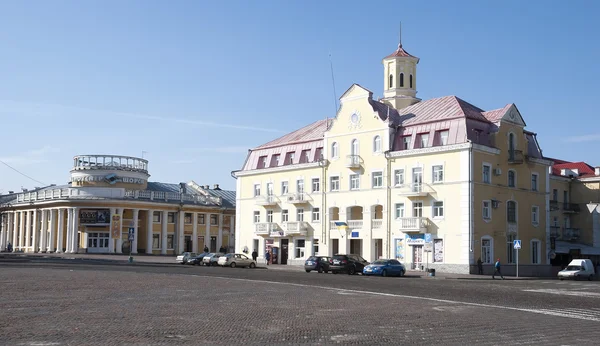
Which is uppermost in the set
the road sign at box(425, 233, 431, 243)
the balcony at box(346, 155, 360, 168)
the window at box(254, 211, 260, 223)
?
the balcony at box(346, 155, 360, 168)

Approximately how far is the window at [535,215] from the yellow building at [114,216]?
45191mm

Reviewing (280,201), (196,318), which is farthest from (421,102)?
(196,318)

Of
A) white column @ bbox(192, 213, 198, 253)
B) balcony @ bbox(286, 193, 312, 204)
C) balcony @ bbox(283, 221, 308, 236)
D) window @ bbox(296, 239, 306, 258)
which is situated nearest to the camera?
balcony @ bbox(283, 221, 308, 236)

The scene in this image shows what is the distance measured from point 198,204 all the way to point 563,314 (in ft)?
247

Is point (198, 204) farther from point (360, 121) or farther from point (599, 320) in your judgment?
point (599, 320)

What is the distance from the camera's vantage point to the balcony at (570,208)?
227 feet

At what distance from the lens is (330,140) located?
208ft

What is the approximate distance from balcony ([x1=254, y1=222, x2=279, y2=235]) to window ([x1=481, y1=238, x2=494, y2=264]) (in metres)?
20.5

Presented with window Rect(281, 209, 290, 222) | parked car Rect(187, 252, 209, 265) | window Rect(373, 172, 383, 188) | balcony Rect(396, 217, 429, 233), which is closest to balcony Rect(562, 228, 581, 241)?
balcony Rect(396, 217, 429, 233)

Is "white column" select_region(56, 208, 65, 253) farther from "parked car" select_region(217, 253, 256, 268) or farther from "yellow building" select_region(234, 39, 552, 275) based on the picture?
"parked car" select_region(217, 253, 256, 268)

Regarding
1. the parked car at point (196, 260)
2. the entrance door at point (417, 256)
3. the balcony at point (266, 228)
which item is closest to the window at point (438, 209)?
the entrance door at point (417, 256)

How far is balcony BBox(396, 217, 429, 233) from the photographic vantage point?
5450 centimetres

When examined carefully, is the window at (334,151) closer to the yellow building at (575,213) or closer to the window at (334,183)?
the window at (334,183)

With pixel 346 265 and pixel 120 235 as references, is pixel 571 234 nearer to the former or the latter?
pixel 346 265
